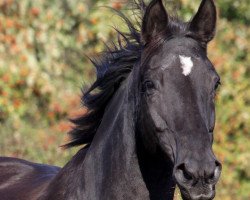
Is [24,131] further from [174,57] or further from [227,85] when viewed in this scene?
[174,57]

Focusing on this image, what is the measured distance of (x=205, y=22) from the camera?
16.2 feet

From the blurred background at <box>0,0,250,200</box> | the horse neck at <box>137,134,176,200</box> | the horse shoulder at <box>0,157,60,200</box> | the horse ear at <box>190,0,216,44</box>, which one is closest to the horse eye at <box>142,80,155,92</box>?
the horse neck at <box>137,134,176,200</box>

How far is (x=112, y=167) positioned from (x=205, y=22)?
0.97m

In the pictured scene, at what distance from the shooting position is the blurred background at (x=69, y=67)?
12.7 m

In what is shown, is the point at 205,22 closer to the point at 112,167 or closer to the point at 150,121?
the point at 150,121

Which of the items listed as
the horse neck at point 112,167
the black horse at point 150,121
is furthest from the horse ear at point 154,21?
the horse neck at point 112,167

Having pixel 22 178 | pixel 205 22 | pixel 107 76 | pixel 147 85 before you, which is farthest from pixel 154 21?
pixel 22 178

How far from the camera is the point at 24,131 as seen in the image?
11.8 metres

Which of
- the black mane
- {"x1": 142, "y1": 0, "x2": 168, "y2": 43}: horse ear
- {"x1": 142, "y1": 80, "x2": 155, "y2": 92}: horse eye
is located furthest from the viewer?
the black mane

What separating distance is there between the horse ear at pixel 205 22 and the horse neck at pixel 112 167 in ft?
1.62

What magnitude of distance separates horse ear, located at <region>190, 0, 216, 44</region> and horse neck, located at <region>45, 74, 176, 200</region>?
49 centimetres

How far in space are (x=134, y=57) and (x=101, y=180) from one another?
726 mm

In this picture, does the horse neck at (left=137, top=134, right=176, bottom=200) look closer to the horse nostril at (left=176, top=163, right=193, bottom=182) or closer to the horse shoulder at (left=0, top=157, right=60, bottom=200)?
the horse nostril at (left=176, top=163, right=193, bottom=182)

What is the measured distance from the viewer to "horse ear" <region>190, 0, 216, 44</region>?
16.1 ft
